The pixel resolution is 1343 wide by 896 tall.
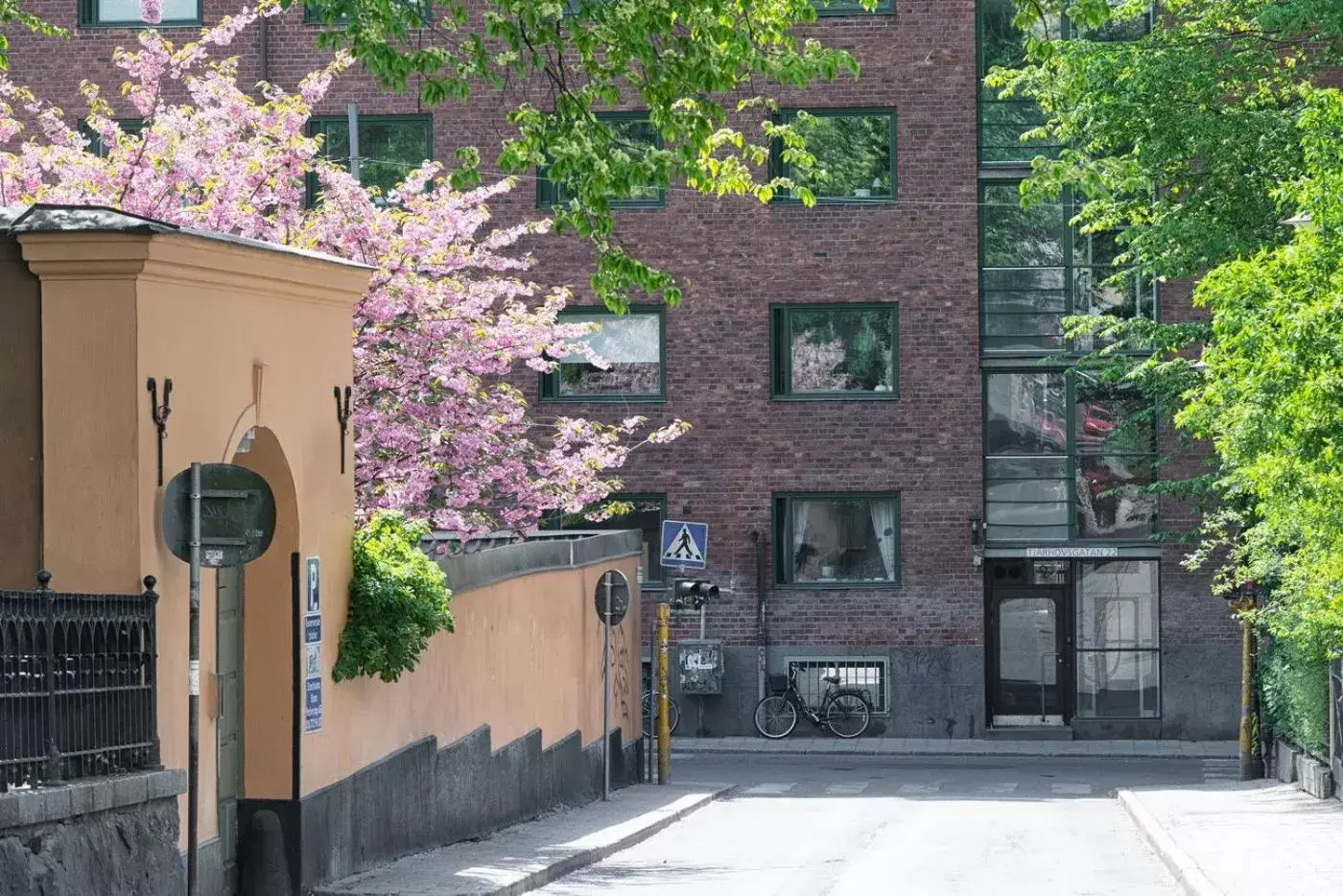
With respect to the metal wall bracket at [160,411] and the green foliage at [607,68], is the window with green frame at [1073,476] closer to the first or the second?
the green foliage at [607,68]

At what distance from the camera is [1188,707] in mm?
34250

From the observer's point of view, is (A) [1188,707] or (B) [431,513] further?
(A) [1188,707]

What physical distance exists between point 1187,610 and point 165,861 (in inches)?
1024

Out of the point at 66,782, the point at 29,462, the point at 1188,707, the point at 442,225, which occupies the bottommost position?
the point at 1188,707

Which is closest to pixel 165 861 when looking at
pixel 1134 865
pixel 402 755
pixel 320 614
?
pixel 320 614

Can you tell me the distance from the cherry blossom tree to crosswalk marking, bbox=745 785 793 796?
198 inches

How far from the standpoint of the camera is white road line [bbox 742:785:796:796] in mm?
25641

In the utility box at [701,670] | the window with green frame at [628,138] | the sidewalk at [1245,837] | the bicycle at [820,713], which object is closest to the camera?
the sidewalk at [1245,837]

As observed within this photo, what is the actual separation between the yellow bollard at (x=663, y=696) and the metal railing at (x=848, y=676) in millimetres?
8832

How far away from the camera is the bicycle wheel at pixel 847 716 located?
3412 centimetres

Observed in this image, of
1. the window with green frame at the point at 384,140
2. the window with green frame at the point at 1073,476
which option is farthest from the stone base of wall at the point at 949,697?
the window with green frame at the point at 384,140

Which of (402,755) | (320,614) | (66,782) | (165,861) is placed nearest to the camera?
(66,782)

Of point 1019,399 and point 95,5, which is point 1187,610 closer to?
point 1019,399

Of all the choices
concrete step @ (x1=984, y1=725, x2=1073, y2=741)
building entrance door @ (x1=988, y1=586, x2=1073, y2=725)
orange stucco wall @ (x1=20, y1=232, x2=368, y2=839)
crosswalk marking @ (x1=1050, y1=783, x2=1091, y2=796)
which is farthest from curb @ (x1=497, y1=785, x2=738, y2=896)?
building entrance door @ (x1=988, y1=586, x2=1073, y2=725)
